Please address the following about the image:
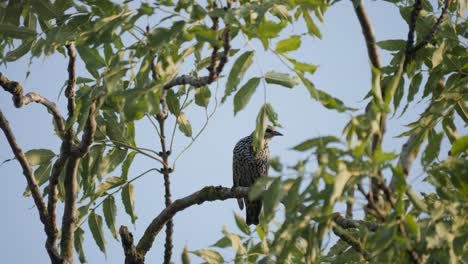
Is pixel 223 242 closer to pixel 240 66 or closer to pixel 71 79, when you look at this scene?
pixel 240 66

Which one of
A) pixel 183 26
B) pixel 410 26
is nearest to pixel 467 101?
pixel 410 26

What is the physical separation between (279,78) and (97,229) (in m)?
1.89

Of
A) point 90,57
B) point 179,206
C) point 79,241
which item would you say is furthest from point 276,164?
point 79,241

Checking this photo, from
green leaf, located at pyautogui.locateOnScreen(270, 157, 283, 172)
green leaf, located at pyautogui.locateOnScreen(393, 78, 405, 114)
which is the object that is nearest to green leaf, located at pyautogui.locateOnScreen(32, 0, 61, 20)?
green leaf, located at pyautogui.locateOnScreen(270, 157, 283, 172)

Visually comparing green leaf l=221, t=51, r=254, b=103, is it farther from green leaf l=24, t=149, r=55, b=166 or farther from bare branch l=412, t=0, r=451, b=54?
green leaf l=24, t=149, r=55, b=166

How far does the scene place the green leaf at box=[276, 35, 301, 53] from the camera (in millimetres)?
3082

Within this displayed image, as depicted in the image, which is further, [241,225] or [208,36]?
[241,225]

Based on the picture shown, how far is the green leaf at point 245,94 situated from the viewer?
3354mm

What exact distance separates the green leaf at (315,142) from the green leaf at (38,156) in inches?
93.5

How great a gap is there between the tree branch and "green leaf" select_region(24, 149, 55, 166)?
0.06 meters

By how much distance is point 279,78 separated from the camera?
11.2ft

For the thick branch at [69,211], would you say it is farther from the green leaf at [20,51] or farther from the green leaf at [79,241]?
the green leaf at [20,51]

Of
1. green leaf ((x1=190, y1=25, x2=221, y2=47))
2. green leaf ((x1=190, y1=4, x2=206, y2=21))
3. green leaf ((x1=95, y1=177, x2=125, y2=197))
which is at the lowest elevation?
green leaf ((x1=95, y1=177, x2=125, y2=197))

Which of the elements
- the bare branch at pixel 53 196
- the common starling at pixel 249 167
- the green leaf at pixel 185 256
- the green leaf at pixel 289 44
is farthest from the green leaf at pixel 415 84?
the common starling at pixel 249 167
